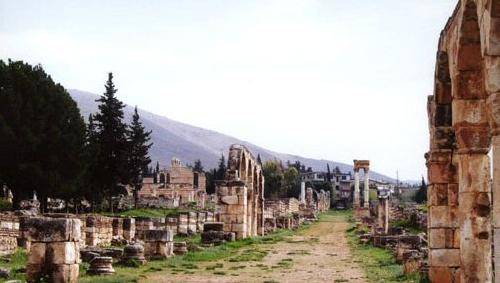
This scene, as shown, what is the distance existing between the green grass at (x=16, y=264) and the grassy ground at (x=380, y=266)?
806 centimetres

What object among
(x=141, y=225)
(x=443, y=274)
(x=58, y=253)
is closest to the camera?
(x=443, y=274)

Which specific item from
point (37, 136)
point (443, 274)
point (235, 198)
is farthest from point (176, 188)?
point (443, 274)

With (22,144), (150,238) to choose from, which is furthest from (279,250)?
(22,144)

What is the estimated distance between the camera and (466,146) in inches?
432

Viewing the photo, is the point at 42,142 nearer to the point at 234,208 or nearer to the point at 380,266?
the point at 234,208

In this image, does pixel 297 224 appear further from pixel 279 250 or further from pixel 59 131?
pixel 279 250

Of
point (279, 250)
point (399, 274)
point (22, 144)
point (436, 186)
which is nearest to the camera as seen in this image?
point (436, 186)

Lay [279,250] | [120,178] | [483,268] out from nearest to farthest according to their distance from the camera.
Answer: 1. [483,268]
2. [279,250]
3. [120,178]

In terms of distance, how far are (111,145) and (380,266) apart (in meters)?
36.0

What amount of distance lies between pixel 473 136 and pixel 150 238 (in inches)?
491

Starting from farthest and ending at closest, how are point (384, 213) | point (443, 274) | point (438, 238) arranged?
point (384, 213), point (438, 238), point (443, 274)

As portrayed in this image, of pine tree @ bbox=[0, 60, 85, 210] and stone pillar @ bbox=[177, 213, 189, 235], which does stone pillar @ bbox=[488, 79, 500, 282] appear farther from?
pine tree @ bbox=[0, 60, 85, 210]

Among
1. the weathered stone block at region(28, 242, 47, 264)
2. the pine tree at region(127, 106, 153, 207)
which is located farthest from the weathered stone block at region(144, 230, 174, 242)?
the pine tree at region(127, 106, 153, 207)

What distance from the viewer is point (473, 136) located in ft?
35.9
